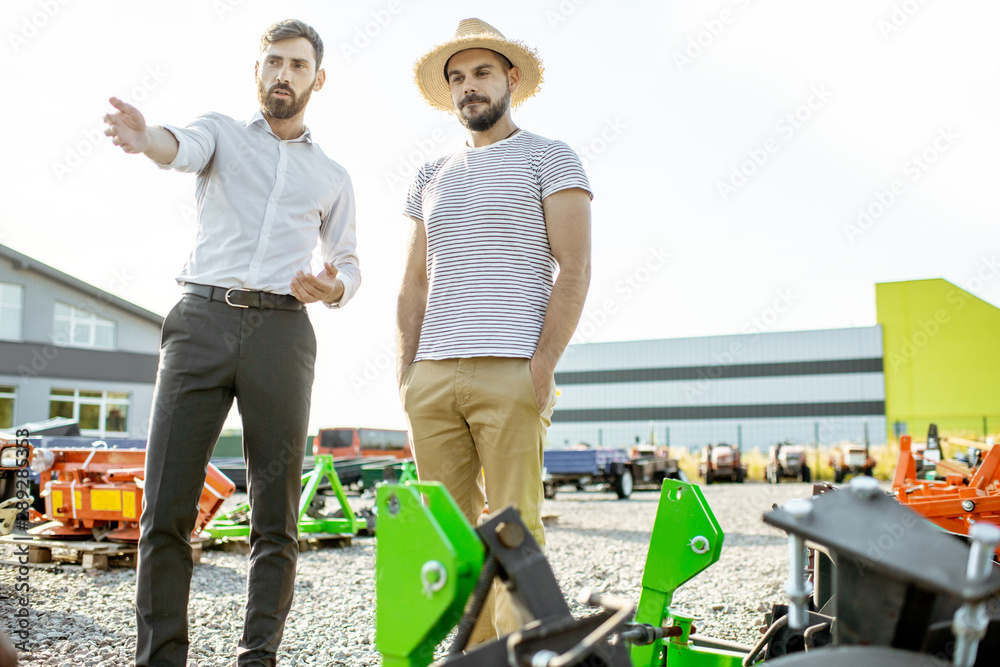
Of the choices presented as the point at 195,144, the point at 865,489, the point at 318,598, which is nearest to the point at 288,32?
the point at 195,144

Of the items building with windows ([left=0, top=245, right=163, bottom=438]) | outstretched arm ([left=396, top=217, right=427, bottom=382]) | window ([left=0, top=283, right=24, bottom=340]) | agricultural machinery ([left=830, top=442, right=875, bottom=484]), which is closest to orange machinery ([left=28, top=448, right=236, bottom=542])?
outstretched arm ([left=396, top=217, right=427, bottom=382])

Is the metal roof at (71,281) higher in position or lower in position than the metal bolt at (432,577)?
higher

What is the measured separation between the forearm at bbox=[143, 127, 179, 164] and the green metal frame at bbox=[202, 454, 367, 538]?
537cm

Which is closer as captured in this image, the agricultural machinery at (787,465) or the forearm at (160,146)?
the forearm at (160,146)

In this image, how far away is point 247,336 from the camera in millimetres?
2174

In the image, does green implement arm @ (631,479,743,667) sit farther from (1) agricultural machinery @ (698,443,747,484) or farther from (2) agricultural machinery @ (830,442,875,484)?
(2) agricultural machinery @ (830,442,875,484)

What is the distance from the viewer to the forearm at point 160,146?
2.00m

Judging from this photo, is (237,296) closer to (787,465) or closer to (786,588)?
(786,588)

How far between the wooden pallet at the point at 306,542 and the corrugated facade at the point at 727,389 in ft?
88.1

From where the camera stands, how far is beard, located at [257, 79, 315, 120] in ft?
7.77

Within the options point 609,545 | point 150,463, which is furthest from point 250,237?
point 609,545

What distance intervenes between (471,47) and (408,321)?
0.91 metres

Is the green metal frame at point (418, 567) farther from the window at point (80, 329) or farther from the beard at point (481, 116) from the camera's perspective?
the window at point (80, 329)

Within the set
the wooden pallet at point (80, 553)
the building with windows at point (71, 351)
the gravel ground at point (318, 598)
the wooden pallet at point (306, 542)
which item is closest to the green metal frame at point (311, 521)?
the wooden pallet at point (306, 542)
